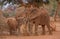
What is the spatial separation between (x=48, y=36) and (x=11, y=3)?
0.72 m

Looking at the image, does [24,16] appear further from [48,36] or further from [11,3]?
[48,36]

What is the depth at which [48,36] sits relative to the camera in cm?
226

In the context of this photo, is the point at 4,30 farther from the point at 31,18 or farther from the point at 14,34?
the point at 31,18

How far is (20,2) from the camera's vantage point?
90.9 inches

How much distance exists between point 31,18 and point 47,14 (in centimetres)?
24

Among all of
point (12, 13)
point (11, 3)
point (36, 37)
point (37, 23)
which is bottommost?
point (36, 37)

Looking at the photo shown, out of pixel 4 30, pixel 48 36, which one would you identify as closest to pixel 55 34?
pixel 48 36

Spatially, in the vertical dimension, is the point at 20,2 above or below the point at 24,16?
above

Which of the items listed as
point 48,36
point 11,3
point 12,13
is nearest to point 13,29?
point 12,13

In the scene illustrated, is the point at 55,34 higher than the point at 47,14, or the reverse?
the point at 47,14

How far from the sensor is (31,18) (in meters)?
2.29

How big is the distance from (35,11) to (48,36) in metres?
0.41

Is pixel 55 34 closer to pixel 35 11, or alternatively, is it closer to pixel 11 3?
pixel 35 11

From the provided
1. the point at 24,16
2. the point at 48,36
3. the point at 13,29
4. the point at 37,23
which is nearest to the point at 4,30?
the point at 13,29
